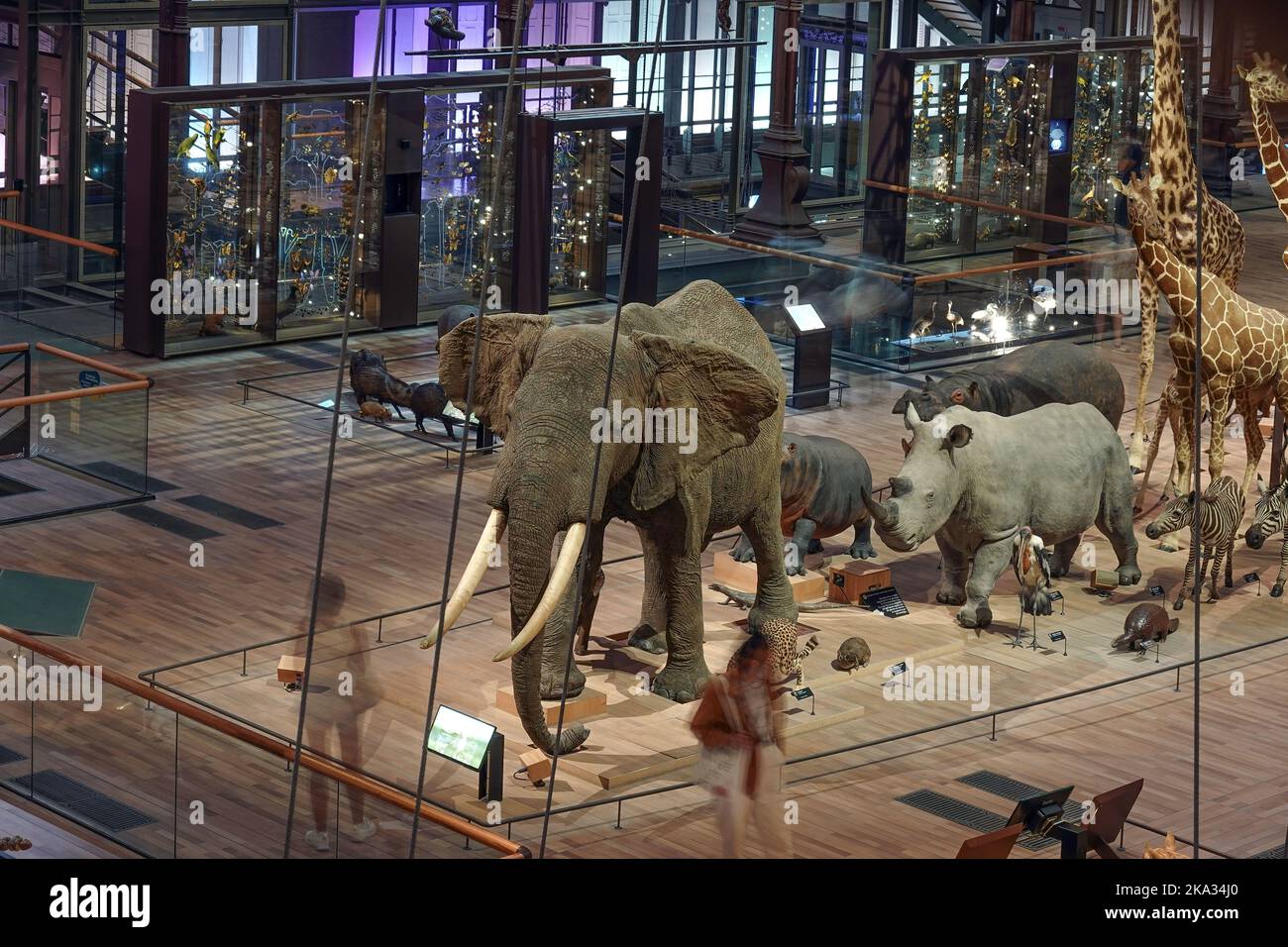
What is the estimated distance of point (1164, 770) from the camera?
449 inches

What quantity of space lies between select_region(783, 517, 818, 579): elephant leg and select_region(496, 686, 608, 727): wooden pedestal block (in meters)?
2.50

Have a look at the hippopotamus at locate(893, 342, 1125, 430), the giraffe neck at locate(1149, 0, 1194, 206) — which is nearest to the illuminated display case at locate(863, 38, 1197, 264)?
the hippopotamus at locate(893, 342, 1125, 430)

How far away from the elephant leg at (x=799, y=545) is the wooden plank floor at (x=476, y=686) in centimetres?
55

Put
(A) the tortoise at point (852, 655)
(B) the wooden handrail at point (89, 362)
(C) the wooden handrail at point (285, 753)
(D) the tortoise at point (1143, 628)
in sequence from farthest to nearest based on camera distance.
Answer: (B) the wooden handrail at point (89, 362) → (D) the tortoise at point (1143, 628) → (A) the tortoise at point (852, 655) → (C) the wooden handrail at point (285, 753)

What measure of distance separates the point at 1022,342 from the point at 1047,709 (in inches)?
382

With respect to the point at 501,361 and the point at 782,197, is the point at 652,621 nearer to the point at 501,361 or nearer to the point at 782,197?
the point at 501,361

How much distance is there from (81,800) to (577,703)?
2613 mm

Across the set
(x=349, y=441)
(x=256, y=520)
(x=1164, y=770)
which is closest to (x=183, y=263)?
(x=349, y=441)

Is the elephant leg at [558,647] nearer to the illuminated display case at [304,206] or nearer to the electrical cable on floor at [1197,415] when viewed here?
the electrical cable on floor at [1197,415]

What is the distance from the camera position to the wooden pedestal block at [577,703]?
11.7 meters

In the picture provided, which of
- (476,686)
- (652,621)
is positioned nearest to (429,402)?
(652,621)

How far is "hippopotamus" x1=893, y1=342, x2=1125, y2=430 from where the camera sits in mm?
16125

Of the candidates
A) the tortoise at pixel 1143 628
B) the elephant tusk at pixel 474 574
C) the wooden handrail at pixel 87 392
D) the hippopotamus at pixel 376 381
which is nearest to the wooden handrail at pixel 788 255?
the hippopotamus at pixel 376 381

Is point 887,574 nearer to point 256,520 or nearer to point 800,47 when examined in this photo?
point 256,520
